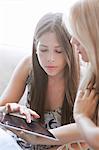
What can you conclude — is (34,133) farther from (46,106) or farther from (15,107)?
(46,106)

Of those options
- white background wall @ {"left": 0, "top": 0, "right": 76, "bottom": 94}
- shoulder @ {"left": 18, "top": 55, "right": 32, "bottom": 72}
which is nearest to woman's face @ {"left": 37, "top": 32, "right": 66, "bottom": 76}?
shoulder @ {"left": 18, "top": 55, "right": 32, "bottom": 72}

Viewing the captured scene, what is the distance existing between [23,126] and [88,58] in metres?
0.27

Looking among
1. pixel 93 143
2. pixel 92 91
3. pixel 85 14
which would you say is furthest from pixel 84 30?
pixel 93 143

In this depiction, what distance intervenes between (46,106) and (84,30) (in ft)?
1.71

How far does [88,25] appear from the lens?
91cm

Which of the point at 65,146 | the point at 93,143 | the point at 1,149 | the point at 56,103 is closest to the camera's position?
the point at 93,143

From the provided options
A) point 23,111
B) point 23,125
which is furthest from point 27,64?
point 23,125

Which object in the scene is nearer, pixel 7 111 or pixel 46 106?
pixel 7 111

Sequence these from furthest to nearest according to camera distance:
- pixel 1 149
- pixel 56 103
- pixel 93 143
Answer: pixel 56 103
pixel 1 149
pixel 93 143

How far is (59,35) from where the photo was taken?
1.25 meters

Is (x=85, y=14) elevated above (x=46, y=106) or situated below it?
above

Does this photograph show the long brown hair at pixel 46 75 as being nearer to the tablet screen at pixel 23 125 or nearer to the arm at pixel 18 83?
the arm at pixel 18 83

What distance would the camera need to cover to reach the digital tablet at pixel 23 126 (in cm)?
96

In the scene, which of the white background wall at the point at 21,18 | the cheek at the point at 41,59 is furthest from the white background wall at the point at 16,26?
the cheek at the point at 41,59
